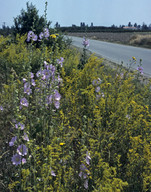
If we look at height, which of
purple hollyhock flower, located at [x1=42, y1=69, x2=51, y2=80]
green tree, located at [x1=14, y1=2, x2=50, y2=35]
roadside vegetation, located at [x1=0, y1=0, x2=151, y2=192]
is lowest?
roadside vegetation, located at [x1=0, y1=0, x2=151, y2=192]

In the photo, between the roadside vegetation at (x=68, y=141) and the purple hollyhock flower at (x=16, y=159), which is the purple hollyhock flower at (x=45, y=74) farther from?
the purple hollyhock flower at (x=16, y=159)

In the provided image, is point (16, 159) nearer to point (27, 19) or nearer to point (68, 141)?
point (68, 141)

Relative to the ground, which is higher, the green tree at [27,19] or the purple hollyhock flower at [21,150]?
the green tree at [27,19]

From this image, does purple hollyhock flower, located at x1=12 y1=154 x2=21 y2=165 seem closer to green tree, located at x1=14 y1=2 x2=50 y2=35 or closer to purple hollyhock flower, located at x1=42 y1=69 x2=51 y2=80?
purple hollyhock flower, located at x1=42 y1=69 x2=51 y2=80

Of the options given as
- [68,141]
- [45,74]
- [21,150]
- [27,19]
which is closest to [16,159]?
[21,150]

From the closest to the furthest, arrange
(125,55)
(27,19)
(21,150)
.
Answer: (21,150)
(27,19)
(125,55)

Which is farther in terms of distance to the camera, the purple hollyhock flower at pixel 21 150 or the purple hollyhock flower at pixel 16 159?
the purple hollyhock flower at pixel 16 159

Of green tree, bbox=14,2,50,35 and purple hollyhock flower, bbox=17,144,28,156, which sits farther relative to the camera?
green tree, bbox=14,2,50,35

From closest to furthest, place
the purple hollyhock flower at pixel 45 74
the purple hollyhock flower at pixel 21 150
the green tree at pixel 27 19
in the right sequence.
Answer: the purple hollyhock flower at pixel 21 150
the purple hollyhock flower at pixel 45 74
the green tree at pixel 27 19

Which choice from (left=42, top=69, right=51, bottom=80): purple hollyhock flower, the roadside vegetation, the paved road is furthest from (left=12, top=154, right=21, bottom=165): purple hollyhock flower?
the paved road

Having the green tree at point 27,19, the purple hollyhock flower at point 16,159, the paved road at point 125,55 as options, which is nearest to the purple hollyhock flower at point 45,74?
the purple hollyhock flower at point 16,159

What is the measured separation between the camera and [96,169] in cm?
212

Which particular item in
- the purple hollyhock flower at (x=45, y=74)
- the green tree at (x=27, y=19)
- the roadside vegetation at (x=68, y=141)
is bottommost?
the roadside vegetation at (x=68, y=141)

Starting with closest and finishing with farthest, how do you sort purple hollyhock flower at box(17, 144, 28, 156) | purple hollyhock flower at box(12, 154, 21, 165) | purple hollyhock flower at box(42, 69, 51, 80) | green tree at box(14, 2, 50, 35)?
purple hollyhock flower at box(17, 144, 28, 156) < purple hollyhock flower at box(12, 154, 21, 165) < purple hollyhock flower at box(42, 69, 51, 80) < green tree at box(14, 2, 50, 35)
